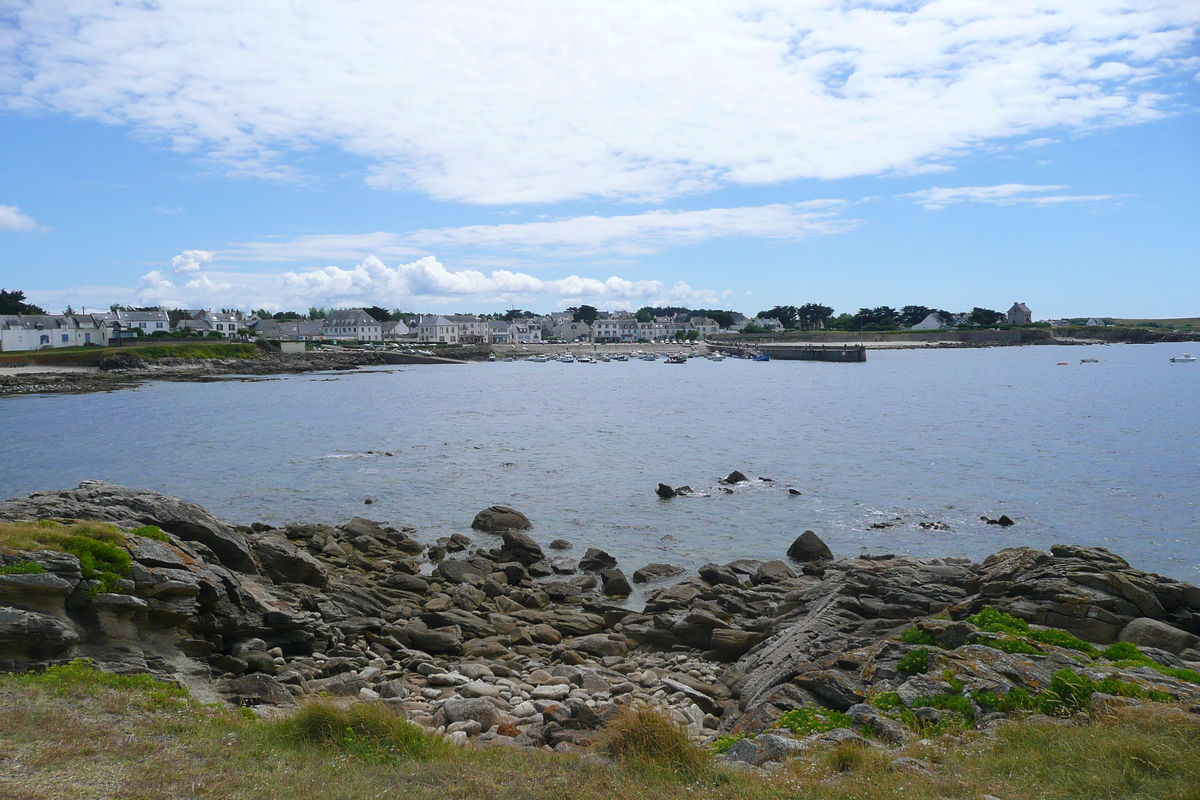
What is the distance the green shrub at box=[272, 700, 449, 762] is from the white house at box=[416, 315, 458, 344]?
17945 cm

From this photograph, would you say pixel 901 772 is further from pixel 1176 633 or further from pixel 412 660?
pixel 412 660

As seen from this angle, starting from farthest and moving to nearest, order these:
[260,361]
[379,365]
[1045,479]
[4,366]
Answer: [379,365] < [260,361] < [4,366] < [1045,479]

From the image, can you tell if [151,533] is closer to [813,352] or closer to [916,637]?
[916,637]

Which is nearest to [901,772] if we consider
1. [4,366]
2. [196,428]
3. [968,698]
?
[968,698]

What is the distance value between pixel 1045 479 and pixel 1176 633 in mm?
22159

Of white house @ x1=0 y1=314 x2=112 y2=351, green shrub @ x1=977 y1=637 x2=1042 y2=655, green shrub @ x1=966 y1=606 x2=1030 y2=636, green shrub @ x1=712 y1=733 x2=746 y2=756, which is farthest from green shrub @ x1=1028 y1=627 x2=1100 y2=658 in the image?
white house @ x1=0 y1=314 x2=112 y2=351

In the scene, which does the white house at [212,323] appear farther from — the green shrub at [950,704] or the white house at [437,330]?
the green shrub at [950,704]

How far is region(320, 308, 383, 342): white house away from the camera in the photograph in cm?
17552

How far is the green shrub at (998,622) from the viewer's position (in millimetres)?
10547

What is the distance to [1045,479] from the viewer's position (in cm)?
3022

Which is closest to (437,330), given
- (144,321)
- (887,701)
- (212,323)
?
(212,323)

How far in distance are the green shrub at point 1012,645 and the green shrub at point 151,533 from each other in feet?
42.7

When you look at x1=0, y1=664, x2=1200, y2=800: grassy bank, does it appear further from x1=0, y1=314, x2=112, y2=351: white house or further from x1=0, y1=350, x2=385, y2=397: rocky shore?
x1=0, y1=314, x2=112, y2=351: white house

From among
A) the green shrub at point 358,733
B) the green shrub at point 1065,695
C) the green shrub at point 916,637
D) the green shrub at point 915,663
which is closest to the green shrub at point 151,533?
the green shrub at point 358,733
